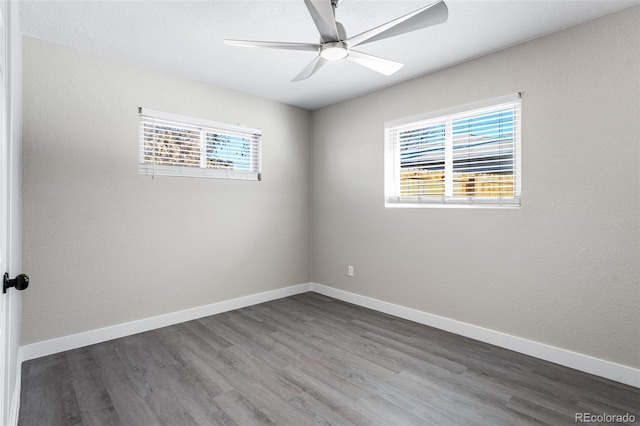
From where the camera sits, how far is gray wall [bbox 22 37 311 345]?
8.66ft

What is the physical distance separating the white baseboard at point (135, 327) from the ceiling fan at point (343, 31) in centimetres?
266

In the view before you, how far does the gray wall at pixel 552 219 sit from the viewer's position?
2.26 metres

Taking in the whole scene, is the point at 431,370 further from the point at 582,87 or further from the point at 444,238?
the point at 582,87

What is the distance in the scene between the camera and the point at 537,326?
2.63 meters

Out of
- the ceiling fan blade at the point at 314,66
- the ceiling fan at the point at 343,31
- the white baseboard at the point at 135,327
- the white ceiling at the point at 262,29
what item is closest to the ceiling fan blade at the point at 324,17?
the ceiling fan at the point at 343,31

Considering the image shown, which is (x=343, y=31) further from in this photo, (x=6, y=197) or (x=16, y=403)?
(x=16, y=403)

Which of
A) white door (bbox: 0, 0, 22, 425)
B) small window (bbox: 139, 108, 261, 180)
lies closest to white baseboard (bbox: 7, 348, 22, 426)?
white door (bbox: 0, 0, 22, 425)

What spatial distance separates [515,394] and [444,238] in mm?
1441

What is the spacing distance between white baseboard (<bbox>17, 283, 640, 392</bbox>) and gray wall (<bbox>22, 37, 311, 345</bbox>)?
0.07 meters

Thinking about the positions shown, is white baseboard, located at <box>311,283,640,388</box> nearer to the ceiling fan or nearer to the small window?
the small window

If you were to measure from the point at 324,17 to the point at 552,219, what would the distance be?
88.9 inches

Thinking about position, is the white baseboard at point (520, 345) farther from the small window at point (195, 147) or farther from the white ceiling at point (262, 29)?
the white ceiling at point (262, 29)

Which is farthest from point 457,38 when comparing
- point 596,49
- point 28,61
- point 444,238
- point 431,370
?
point 28,61

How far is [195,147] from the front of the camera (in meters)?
3.55
